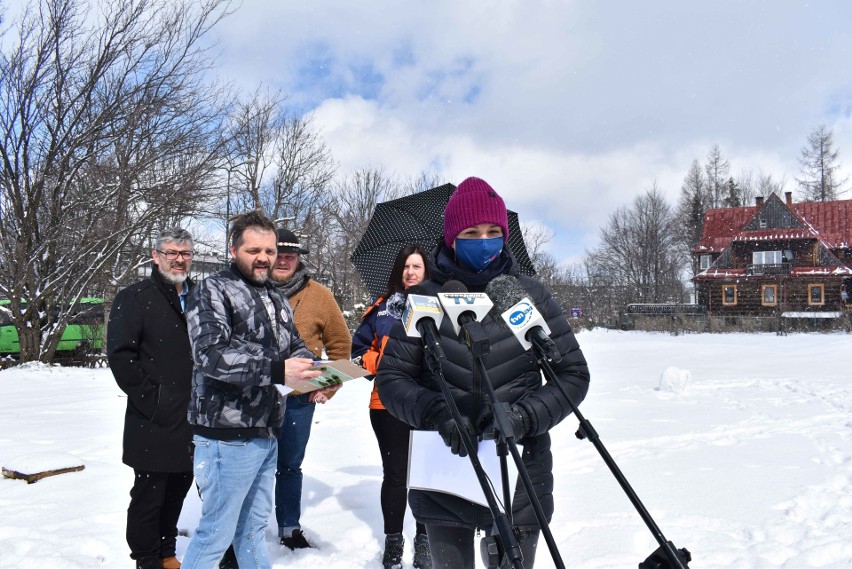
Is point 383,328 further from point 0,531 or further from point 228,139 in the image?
point 228,139

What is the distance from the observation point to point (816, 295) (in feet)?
118

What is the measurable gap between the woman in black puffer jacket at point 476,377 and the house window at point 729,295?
4031 centimetres

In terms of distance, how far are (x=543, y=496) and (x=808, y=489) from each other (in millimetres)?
3495

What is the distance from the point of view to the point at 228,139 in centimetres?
1359

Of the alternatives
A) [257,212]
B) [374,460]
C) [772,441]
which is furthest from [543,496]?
[772,441]

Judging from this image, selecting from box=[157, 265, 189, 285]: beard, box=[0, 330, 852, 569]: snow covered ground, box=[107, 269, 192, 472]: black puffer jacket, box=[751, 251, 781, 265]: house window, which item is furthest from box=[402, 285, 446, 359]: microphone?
box=[751, 251, 781, 265]: house window

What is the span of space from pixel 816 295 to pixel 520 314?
4160 cm

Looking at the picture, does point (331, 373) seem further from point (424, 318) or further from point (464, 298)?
point (464, 298)

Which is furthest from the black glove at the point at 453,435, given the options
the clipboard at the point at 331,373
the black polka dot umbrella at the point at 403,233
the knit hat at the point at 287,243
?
the black polka dot umbrella at the point at 403,233

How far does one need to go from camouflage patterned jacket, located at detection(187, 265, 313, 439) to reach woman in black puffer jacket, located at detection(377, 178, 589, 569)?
0.60m

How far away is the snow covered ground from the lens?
135 inches

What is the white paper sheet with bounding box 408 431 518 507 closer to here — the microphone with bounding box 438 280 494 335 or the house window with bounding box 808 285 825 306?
the microphone with bounding box 438 280 494 335

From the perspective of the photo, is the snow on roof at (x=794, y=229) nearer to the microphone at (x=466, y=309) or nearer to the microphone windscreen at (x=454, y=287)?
the microphone windscreen at (x=454, y=287)

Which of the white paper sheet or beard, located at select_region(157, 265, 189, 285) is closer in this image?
the white paper sheet
